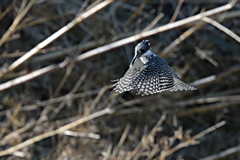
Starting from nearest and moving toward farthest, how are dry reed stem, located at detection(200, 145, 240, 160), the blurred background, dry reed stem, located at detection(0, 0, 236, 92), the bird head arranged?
the bird head, dry reed stem, located at detection(0, 0, 236, 92), the blurred background, dry reed stem, located at detection(200, 145, 240, 160)

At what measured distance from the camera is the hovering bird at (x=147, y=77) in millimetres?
1552

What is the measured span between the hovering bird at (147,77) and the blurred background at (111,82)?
5.83 feet

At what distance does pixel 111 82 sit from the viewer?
12.0 ft

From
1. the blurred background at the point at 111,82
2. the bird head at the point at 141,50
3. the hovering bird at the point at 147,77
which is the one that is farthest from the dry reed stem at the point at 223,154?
the bird head at the point at 141,50

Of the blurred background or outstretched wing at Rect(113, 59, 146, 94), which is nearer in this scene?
outstretched wing at Rect(113, 59, 146, 94)

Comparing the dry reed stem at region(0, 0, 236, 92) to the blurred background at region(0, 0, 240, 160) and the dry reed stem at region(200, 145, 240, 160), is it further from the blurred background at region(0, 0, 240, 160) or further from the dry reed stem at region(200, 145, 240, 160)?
the dry reed stem at region(200, 145, 240, 160)

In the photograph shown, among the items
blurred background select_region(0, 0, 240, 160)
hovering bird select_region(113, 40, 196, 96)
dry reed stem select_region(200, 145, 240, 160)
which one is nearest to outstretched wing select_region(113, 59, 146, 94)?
hovering bird select_region(113, 40, 196, 96)

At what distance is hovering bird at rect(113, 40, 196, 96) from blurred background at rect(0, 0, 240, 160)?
178cm

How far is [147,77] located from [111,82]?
6.75ft

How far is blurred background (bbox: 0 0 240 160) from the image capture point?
144 inches

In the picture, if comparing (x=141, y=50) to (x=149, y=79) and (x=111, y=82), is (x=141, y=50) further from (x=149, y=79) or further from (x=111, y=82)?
(x=111, y=82)

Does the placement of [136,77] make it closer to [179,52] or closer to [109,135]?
[109,135]

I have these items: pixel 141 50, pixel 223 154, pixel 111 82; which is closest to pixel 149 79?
pixel 141 50

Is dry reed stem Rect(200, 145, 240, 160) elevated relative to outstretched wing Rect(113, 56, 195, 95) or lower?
lower
